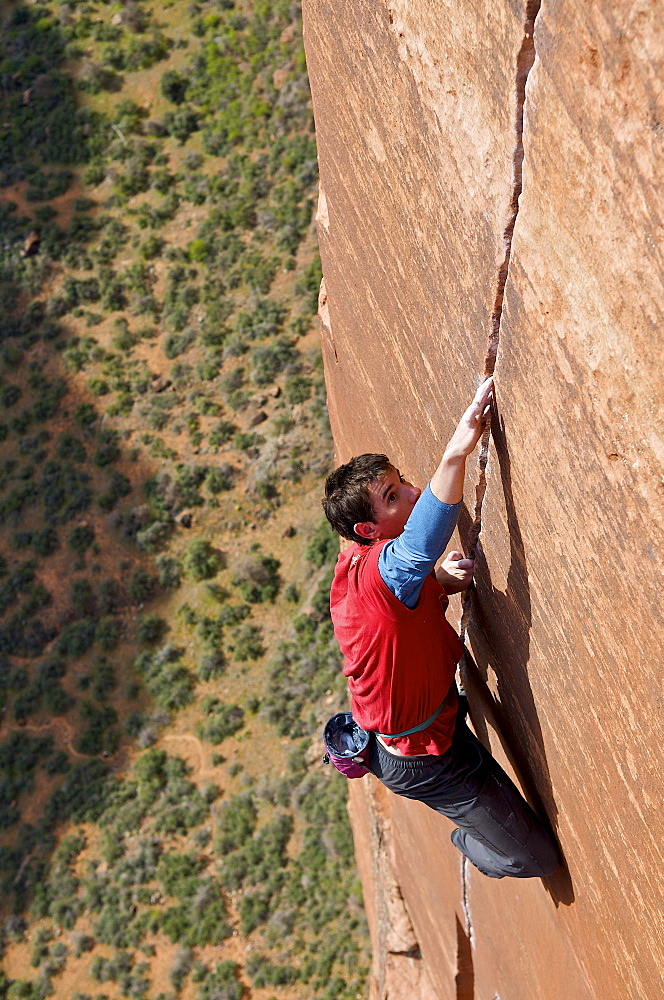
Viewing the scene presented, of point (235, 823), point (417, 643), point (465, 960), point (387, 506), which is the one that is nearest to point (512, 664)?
point (417, 643)

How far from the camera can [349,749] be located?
4.23 meters

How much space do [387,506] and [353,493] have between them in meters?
0.14

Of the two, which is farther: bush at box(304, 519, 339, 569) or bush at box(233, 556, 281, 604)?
bush at box(233, 556, 281, 604)

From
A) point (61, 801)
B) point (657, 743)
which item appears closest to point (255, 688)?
point (61, 801)

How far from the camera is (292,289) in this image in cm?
A: 2180

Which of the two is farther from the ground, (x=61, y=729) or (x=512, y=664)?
(x=512, y=664)

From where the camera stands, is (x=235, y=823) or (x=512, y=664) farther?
(x=235, y=823)

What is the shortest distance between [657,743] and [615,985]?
155 centimetres

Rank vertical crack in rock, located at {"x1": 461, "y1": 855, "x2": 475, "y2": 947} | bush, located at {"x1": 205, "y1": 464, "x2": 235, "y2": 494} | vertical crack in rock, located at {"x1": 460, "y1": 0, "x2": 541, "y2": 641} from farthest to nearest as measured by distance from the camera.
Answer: bush, located at {"x1": 205, "y1": 464, "x2": 235, "y2": 494} < vertical crack in rock, located at {"x1": 461, "y1": 855, "x2": 475, "y2": 947} < vertical crack in rock, located at {"x1": 460, "y1": 0, "x2": 541, "y2": 641}

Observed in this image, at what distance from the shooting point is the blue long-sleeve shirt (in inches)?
112

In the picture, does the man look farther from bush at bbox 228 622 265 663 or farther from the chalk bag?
bush at bbox 228 622 265 663

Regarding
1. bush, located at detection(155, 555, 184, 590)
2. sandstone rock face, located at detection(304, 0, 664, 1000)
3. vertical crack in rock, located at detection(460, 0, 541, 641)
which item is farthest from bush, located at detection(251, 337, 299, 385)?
vertical crack in rock, located at detection(460, 0, 541, 641)

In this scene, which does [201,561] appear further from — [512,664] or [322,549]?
[512,664]

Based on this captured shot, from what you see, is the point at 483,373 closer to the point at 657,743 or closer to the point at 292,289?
the point at 657,743
